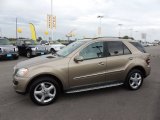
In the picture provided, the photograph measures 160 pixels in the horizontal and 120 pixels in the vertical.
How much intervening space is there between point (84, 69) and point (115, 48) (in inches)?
53.3

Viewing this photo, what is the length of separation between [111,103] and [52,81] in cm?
163

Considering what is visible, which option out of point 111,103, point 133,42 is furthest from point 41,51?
point 111,103

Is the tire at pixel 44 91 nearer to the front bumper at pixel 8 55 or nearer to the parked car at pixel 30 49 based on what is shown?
the front bumper at pixel 8 55

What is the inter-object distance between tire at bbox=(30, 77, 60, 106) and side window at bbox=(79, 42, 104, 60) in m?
1.14

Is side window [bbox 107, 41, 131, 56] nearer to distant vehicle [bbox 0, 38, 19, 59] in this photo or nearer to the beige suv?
the beige suv

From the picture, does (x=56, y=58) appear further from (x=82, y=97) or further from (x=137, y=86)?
(x=137, y=86)

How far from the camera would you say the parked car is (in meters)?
17.9

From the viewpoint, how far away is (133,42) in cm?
662

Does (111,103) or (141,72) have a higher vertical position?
(141,72)

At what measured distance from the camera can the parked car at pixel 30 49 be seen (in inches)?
703

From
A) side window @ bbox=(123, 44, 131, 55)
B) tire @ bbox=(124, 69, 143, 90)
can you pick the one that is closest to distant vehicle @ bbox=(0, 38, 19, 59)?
side window @ bbox=(123, 44, 131, 55)

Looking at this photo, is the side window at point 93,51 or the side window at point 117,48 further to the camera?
the side window at point 117,48

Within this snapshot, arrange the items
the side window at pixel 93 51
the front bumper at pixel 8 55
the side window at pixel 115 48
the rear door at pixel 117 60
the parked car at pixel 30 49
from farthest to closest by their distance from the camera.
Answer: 1. the parked car at pixel 30 49
2. the front bumper at pixel 8 55
3. the side window at pixel 115 48
4. the rear door at pixel 117 60
5. the side window at pixel 93 51

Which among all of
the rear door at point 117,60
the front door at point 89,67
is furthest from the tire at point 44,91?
the rear door at point 117,60
